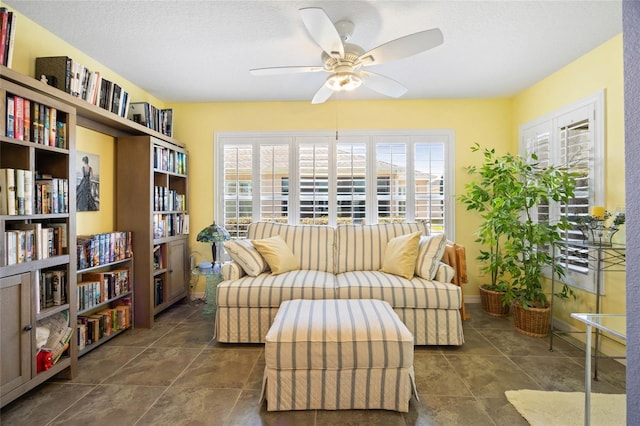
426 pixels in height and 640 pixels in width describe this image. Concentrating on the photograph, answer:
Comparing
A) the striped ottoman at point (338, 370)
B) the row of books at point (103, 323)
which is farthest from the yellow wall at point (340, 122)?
the striped ottoman at point (338, 370)

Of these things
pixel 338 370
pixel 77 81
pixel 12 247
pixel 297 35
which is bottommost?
pixel 338 370

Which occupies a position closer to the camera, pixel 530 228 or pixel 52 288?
pixel 52 288

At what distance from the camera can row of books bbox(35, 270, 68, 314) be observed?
186 cm

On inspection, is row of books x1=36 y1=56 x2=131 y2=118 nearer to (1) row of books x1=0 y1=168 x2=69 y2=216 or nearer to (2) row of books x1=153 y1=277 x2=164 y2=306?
(1) row of books x1=0 y1=168 x2=69 y2=216

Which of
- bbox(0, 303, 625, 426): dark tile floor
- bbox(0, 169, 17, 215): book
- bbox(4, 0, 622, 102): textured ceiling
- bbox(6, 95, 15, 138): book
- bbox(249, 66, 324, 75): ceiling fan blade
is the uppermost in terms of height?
bbox(4, 0, 622, 102): textured ceiling

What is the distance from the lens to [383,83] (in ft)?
7.79

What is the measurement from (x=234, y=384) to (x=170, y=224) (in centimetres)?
202

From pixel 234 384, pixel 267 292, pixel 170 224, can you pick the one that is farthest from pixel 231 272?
pixel 170 224

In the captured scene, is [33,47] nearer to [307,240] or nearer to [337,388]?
[307,240]

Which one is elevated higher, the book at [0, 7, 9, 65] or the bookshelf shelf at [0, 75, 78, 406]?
the book at [0, 7, 9, 65]

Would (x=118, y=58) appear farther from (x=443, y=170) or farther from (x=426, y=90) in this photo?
(x=443, y=170)

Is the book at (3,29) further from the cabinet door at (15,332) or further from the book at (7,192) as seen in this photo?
the cabinet door at (15,332)

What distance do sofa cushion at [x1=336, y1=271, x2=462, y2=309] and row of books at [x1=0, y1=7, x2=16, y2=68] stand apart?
104 inches

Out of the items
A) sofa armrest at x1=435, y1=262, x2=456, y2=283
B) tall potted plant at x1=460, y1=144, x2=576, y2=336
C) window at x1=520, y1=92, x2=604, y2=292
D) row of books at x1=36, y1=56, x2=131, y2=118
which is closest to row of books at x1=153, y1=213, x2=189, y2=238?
row of books at x1=36, y1=56, x2=131, y2=118
